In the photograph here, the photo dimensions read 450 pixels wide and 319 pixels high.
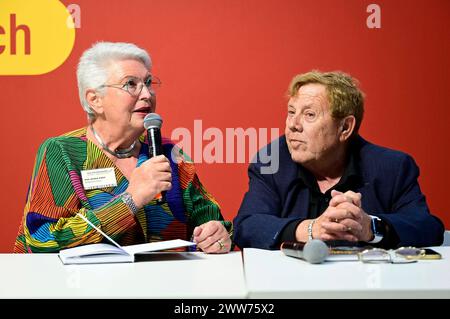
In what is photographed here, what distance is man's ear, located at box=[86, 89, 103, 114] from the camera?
2869 mm

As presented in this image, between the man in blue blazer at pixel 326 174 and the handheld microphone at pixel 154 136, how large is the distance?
13.4 inches

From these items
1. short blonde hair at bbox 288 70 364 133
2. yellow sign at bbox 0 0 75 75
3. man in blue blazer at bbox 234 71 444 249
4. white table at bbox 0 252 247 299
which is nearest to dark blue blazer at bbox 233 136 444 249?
man in blue blazer at bbox 234 71 444 249

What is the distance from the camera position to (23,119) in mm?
3533

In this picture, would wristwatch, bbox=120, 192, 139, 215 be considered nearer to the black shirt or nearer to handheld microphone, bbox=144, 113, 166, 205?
handheld microphone, bbox=144, 113, 166, 205

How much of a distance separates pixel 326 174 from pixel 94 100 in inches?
42.1

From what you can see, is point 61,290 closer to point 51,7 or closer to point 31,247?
point 31,247

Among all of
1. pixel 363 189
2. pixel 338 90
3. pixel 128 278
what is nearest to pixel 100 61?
pixel 338 90

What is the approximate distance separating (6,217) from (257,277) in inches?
88.8

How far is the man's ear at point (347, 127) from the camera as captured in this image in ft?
9.40

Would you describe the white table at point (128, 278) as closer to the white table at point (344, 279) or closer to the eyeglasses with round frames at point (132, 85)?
the white table at point (344, 279)

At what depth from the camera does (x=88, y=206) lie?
2.57m

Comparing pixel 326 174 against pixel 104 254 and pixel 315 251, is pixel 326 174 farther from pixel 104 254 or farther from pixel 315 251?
pixel 104 254

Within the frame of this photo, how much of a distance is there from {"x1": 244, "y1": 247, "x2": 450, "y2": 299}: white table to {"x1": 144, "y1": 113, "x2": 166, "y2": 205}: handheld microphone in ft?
2.18

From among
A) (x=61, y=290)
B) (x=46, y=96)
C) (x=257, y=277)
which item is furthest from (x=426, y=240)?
(x=46, y=96)
